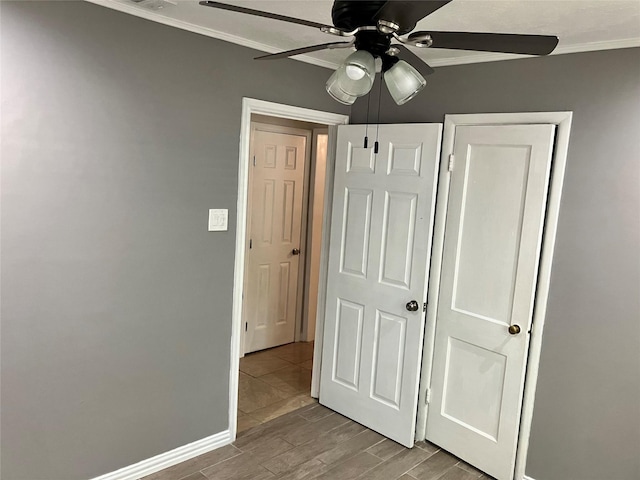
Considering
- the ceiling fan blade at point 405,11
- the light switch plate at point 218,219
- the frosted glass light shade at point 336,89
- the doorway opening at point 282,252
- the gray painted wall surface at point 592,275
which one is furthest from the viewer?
the doorway opening at point 282,252

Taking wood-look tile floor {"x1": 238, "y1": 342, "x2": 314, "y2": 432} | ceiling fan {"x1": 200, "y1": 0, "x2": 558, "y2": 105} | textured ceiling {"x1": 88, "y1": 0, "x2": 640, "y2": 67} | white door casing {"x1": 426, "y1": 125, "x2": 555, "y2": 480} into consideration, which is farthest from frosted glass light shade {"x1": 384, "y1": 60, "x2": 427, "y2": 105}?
wood-look tile floor {"x1": 238, "y1": 342, "x2": 314, "y2": 432}

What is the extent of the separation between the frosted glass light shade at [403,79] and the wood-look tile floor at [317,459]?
2.09 m

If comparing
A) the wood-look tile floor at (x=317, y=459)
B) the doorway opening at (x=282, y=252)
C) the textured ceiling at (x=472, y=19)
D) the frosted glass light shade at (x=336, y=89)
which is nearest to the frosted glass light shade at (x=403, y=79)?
the frosted glass light shade at (x=336, y=89)

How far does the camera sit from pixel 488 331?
2.64 m

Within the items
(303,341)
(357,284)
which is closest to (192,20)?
(357,284)

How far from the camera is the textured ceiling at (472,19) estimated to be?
185cm

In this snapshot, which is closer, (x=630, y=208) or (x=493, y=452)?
(x=630, y=208)

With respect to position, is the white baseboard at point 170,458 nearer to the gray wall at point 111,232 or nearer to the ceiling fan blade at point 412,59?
the gray wall at point 111,232

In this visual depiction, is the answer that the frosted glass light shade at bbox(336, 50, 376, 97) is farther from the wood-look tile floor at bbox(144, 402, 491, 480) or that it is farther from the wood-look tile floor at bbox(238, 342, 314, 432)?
the wood-look tile floor at bbox(238, 342, 314, 432)

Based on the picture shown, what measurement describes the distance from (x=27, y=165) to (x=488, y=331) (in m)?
2.33

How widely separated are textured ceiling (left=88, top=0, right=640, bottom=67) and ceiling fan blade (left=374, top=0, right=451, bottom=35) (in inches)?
30.5

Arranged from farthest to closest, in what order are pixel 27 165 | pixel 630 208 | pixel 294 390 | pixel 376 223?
pixel 294 390 → pixel 376 223 → pixel 630 208 → pixel 27 165

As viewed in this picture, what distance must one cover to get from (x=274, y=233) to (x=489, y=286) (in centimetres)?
211

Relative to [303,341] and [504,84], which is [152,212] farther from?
[303,341]
